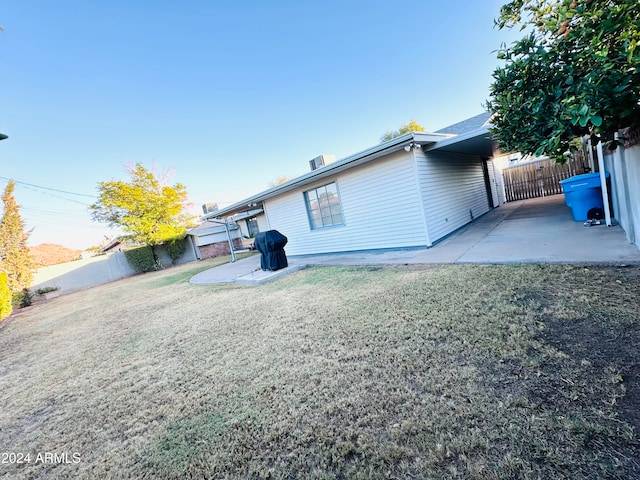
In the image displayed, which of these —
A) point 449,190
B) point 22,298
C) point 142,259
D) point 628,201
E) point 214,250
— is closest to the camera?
point 628,201

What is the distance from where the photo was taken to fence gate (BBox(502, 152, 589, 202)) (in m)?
11.9

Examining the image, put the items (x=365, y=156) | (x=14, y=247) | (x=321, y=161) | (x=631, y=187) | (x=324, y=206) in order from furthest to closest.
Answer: (x=14, y=247) → (x=321, y=161) → (x=324, y=206) → (x=365, y=156) → (x=631, y=187)

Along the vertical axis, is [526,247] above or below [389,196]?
below

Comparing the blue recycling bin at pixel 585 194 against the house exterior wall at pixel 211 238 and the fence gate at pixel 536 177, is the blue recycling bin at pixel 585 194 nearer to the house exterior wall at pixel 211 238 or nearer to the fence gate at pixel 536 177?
the fence gate at pixel 536 177

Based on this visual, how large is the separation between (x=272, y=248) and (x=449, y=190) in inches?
229

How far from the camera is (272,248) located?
768 cm

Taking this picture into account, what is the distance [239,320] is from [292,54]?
1191cm

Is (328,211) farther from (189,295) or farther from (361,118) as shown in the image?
(361,118)

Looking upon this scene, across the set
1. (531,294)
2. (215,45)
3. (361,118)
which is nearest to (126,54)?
→ (215,45)

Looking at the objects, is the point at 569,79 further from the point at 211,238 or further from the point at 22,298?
the point at 211,238

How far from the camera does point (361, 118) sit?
19734 mm

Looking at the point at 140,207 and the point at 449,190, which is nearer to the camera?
the point at 449,190

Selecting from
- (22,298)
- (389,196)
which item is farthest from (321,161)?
(22,298)

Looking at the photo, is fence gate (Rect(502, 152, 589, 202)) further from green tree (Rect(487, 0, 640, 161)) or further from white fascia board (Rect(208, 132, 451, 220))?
green tree (Rect(487, 0, 640, 161))
